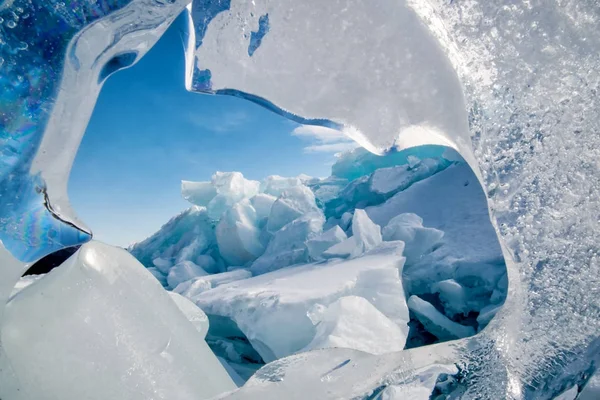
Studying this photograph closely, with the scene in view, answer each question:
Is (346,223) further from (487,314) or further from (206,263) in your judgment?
(487,314)

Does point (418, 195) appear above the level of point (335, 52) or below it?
below

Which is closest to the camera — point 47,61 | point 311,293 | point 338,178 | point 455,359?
point 47,61

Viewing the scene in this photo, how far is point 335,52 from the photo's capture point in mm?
1172

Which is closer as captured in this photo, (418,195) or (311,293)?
(311,293)

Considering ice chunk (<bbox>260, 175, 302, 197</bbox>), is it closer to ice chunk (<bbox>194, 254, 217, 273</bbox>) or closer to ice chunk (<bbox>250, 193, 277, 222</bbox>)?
ice chunk (<bbox>250, 193, 277, 222</bbox>)

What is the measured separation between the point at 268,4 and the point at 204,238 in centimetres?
510

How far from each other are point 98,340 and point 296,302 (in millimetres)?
1065

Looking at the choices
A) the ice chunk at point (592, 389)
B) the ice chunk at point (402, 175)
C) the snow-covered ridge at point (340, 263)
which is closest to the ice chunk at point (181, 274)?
the snow-covered ridge at point (340, 263)

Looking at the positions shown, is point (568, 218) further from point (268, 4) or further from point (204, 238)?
point (204, 238)

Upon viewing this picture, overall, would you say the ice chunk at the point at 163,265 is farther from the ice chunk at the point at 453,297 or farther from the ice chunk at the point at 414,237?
the ice chunk at the point at 453,297

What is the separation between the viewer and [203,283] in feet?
10.7

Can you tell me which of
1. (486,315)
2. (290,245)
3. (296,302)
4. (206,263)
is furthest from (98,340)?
(206,263)

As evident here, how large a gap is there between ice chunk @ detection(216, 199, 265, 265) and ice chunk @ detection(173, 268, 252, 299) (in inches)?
36.1

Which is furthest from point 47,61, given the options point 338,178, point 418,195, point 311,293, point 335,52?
point 338,178
